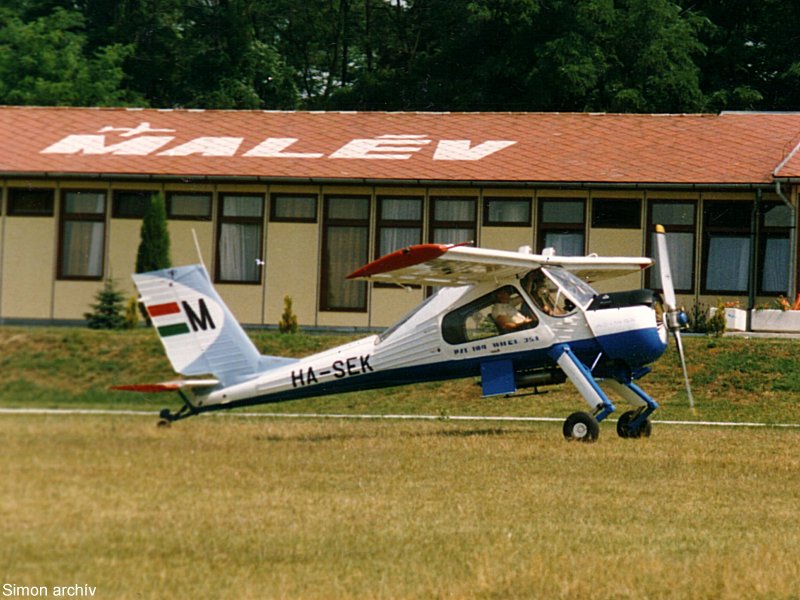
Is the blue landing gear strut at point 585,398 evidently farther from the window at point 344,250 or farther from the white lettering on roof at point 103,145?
the white lettering on roof at point 103,145

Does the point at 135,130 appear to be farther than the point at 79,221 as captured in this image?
Yes

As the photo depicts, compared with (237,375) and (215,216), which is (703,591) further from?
(215,216)

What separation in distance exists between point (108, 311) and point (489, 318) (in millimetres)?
9842

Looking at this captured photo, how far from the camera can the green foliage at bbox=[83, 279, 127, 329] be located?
25547mm

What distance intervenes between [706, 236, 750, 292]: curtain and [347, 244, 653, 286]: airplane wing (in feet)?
36.7

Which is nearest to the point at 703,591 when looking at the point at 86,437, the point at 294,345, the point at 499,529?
the point at 499,529

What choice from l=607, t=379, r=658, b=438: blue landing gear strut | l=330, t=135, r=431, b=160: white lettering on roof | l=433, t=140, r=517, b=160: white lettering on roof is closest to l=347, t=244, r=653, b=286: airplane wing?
l=607, t=379, r=658, b=438: blue landing gear strut

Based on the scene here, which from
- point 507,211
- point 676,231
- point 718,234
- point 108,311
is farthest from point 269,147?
point 718,234

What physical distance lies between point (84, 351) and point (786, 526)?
5656mm

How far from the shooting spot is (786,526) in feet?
38.3

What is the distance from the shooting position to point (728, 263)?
101 feet

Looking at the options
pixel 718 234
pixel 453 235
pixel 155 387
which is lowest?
pixel 155 387

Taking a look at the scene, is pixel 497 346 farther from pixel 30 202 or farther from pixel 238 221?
pixel 30 202

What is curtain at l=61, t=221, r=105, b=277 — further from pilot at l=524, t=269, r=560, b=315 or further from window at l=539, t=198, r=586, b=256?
pilot at l=524, t=269, r=560, b=315
